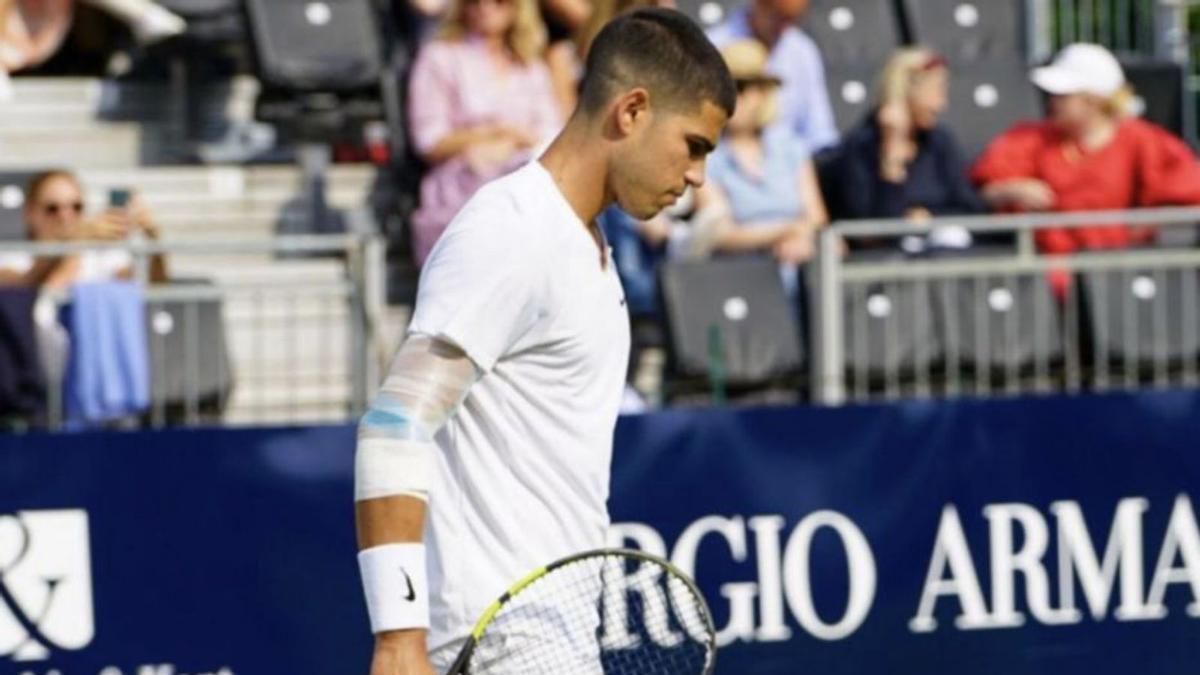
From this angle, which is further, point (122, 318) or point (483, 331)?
point (122, 318)

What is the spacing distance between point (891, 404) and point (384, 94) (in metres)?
3.38

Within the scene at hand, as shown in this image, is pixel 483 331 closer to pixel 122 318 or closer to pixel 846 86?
pixel 122 318

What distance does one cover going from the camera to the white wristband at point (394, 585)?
365 centimetres

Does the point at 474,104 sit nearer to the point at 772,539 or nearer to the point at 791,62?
the point at 791,62

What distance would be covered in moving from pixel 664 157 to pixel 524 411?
17.0 inches

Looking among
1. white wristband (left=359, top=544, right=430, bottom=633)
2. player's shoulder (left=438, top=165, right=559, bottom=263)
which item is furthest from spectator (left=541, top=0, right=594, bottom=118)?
white wristband (left=359, top=544, right=430, bottom=633)

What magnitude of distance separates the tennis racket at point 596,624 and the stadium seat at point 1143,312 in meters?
5.09

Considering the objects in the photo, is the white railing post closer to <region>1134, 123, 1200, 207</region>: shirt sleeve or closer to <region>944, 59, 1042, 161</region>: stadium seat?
<region>1134, 123, 1200, 207</region>: shirt sleeve

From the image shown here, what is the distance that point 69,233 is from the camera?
872cm

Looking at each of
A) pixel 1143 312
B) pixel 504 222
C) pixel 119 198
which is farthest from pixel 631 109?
pixel 1143 312

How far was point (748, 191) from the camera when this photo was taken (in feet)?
31.2

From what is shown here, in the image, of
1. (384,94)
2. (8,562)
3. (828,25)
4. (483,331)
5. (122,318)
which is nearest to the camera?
(483,331)

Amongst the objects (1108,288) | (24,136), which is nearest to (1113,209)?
(1108,288)

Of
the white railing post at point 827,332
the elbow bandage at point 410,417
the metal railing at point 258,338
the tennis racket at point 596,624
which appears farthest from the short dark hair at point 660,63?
the white railing post at point 827,332
